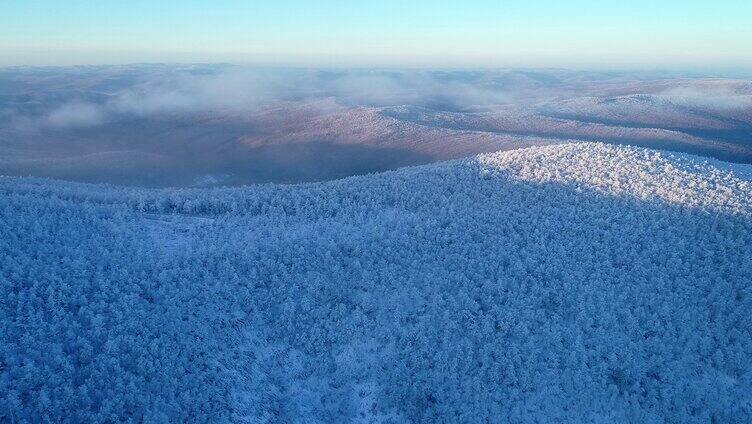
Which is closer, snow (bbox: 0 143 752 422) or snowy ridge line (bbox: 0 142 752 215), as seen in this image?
snow (bbox: 0 143 752 422)

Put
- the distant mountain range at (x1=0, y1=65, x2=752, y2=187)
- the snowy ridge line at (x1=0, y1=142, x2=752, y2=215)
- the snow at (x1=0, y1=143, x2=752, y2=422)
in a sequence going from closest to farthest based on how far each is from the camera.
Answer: the snow at (x1=0, y1=143, x2=752, y2=422), the snowy ridge line at (x1=0, y1=142, x2=752, y2=215), the distant mountain range at (x1=0, y1=65, x2=752, y2=187)

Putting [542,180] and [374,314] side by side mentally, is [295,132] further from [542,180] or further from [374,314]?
[374,314]

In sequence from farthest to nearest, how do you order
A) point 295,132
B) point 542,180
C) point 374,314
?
point 295,132, point 542,180, point 374,314

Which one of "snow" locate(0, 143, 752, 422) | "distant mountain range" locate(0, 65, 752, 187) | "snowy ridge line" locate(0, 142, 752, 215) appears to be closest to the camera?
"snow" locate(0, 143, 752, 422)

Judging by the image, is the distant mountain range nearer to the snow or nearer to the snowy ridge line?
the snowy ridge line

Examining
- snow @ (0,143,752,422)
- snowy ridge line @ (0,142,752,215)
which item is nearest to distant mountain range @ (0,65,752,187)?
snowy ridge line @ (0,142,752,215)

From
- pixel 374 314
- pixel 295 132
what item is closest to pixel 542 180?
pixel 374 314

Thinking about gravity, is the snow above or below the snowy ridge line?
below

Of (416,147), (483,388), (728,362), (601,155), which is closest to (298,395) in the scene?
(483,388)
